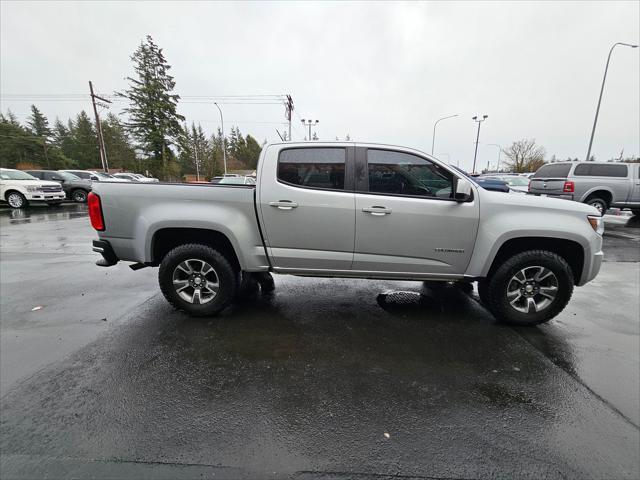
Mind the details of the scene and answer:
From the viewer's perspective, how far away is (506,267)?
10.5ft

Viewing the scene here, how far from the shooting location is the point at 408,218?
3146mm

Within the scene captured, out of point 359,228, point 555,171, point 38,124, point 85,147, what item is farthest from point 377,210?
point 38,124

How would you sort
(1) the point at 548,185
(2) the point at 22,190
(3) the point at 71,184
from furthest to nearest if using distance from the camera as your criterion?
(3) the point at 71,184 → (2) the point at 22,190 → (1) the point at 548,185

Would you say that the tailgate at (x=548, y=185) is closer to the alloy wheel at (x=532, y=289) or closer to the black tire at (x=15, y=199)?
the alloy wheel at (x=532, y=289)

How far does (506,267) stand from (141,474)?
355 centimetres

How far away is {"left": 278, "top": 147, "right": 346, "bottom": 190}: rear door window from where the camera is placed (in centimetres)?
327

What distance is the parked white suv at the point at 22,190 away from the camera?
13000 mm

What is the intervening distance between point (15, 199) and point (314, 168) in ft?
55.4

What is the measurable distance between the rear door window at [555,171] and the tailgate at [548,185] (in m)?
0.38

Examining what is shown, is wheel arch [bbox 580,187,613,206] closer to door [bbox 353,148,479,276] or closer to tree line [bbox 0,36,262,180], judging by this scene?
door [bbox 353,148,479,276]

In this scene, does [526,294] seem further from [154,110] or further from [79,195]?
[154,110]

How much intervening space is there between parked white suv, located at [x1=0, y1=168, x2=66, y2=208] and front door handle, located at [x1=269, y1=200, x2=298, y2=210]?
1598 cm

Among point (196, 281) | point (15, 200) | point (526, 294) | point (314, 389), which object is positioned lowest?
point (314, 389)

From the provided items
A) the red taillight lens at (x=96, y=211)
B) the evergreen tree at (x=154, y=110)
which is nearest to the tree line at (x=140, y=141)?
the evergreen tree at (x=154, y=110)
